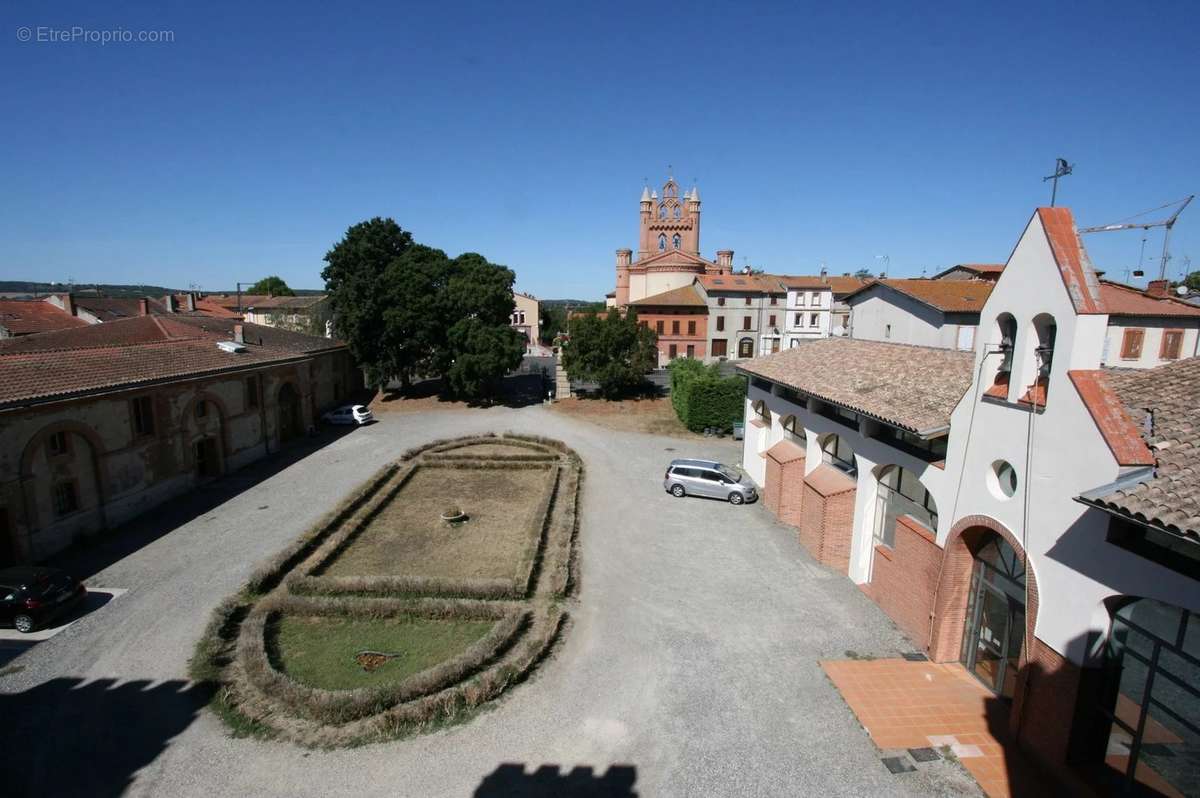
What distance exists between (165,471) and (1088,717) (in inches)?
1134

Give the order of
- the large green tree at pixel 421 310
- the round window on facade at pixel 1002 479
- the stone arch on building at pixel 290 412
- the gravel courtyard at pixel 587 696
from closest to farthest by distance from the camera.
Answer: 1. the gravel courtyard at pixel 587 696
2. the round window on facade at pixel 1002 479
3. the stone arch on building at pixel 290 412
4. the large green tree at pixel 421 310

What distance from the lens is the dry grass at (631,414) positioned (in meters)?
36.4

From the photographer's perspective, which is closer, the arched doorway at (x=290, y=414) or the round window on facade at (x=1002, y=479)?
the round window on facade at (x=1002, y=479)

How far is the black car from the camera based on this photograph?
13.3m

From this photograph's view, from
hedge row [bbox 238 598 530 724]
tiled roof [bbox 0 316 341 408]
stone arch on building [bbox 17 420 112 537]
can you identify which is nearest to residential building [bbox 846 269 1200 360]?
hedge row [bbox 238 598 530 724]

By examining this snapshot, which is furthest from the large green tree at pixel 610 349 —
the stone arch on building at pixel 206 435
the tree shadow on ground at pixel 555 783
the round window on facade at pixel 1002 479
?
the tree shadow on ground at pixel 555 783

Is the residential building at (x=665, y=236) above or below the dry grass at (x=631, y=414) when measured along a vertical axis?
above

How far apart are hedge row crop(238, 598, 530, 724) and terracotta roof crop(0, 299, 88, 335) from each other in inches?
1561

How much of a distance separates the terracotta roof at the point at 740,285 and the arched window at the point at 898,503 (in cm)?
4448

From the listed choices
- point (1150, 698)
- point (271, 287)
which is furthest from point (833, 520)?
point (271, 287)

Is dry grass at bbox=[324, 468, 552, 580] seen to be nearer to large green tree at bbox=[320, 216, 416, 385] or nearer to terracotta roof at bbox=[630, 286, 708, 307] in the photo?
large green tree at bbox=[320, 216, 416, 385]

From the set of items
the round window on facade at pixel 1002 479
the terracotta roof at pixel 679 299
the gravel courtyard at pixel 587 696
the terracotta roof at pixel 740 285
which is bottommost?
the gravel courtyard at pixel 587 696

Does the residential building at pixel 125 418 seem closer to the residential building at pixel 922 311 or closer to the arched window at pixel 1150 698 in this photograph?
the arched window at pixel 1150 698

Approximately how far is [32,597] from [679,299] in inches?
2060
